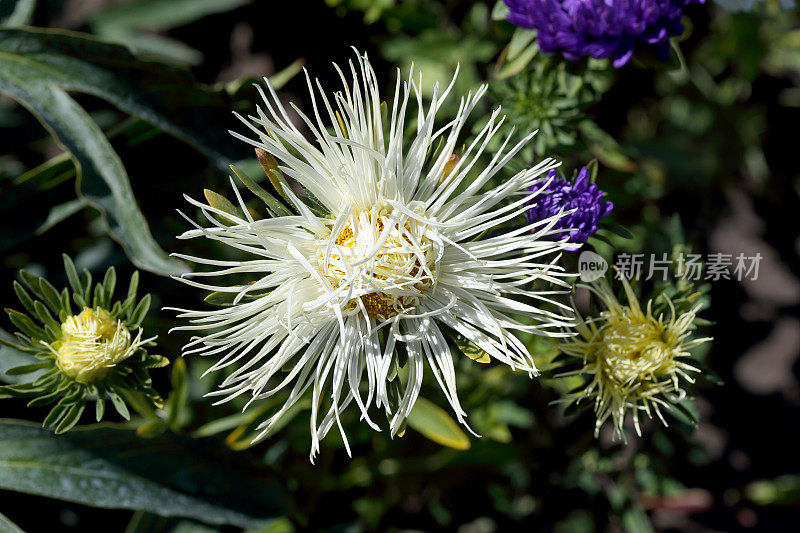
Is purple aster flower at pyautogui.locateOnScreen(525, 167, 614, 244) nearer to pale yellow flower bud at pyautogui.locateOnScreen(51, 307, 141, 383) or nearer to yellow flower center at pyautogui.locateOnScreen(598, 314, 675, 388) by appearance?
yellow flower center at pyautogui.locateOnScreen(598, 314, 675, 388)

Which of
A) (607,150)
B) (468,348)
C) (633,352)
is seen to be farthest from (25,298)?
(607,150)

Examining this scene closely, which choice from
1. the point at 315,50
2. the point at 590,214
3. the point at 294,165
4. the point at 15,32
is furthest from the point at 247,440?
the point at 315,50

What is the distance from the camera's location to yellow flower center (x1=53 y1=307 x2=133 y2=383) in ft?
3.28

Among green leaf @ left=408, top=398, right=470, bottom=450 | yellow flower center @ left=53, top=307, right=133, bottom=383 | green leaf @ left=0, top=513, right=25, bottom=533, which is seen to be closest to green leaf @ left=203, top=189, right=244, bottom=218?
yellow flower center @ left=53, top=307, right=133, bottom=383

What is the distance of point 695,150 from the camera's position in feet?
7.09

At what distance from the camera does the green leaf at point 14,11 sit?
4.66 ft

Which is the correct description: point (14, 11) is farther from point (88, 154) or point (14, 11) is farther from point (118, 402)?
point (118, 402)

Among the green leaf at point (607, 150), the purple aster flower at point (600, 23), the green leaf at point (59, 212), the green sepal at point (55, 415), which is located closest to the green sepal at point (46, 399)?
the green sepal at point (55, 415)

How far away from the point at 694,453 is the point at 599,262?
926 mm

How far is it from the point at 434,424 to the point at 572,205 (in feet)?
1.83

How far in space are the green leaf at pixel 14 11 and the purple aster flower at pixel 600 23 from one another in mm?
979

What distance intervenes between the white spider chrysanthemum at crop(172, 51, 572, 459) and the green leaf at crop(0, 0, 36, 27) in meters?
0.78

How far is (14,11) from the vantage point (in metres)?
1.43

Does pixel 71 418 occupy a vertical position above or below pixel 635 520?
above
